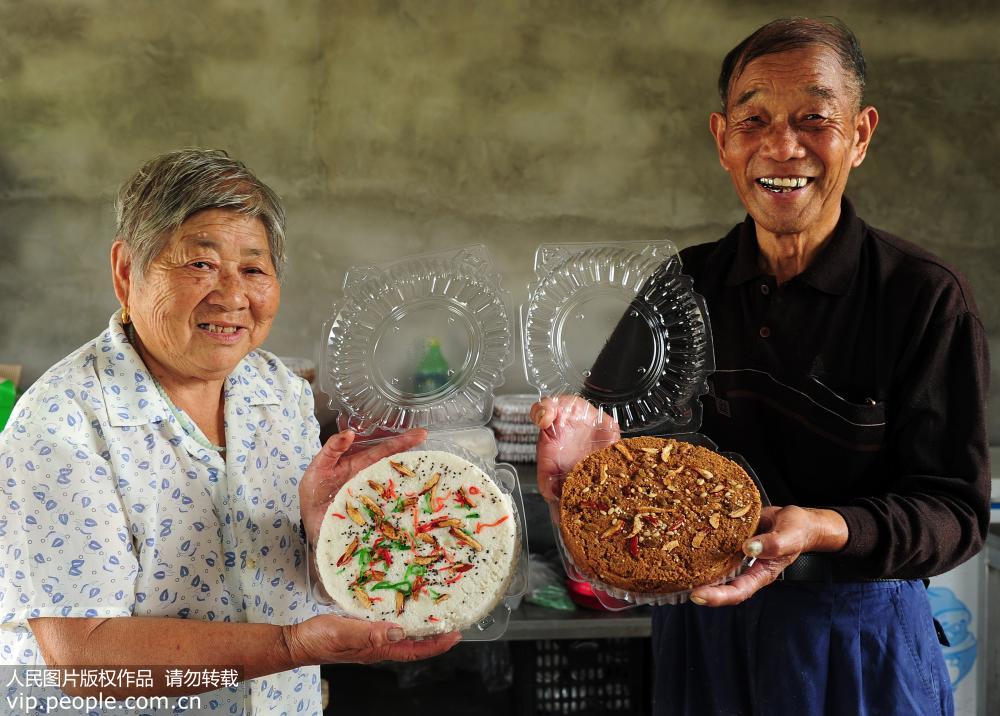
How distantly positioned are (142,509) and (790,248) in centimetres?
144

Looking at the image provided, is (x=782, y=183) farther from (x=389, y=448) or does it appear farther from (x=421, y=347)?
(x=389, y=448)

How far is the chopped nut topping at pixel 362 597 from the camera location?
155 centimetres

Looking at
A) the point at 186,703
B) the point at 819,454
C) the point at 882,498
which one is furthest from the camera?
the point at 819,454

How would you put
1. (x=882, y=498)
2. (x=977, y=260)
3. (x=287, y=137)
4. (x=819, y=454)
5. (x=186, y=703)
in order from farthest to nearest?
(x=977, y=260) → (x=287, y=137) → (x=819, y=454) → (x=882, y=498) → (x=186, y=703)

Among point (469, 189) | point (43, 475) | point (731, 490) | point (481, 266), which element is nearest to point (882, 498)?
point (731, 490)

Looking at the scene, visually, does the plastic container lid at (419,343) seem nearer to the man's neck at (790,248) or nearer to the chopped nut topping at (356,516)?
the chopped nut topping at (356,516)

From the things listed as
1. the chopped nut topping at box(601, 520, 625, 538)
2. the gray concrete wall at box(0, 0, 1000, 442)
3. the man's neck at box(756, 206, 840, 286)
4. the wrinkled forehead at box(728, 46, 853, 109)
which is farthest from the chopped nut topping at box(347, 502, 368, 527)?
the gray concrete wall at box(0, 0, 1000, 442)

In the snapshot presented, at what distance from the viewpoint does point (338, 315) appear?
6.11ft

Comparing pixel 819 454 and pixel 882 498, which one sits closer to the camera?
pixel 882 498

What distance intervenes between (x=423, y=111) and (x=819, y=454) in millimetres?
2324

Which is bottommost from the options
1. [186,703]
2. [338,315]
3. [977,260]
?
[186,703]

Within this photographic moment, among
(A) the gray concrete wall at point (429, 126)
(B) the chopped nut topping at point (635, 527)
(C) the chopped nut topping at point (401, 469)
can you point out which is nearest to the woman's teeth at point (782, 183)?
(B) the chopped nut topping at point (635, 527)

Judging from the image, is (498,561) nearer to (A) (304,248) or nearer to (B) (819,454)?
(B) (819,454)

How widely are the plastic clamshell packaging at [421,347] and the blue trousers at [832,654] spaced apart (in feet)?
2.02
